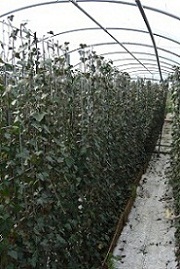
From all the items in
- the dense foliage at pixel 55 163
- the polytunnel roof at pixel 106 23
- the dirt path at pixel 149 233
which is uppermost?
the polytunnel roof at pixel 106 23

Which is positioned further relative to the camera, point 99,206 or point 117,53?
point 117,53

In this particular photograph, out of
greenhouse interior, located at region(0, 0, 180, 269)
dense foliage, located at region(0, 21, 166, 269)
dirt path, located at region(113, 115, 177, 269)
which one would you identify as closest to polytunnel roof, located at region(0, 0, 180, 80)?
greenhouse interior, located at region(0, 0, 180, 269)

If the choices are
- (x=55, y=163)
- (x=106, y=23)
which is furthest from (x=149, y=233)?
(x=106, y=23)

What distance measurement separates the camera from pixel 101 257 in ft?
13.1

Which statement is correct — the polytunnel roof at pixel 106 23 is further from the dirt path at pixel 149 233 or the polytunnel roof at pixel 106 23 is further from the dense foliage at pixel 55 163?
the dirt path at pixel 149 233

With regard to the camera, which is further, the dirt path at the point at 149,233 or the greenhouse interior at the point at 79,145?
the dirt path at the point at 149,233

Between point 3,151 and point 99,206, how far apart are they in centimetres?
203

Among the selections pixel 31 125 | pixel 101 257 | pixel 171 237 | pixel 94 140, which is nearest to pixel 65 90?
pixel 94 140

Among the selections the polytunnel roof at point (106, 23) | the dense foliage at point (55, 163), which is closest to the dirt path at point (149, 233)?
the dense foliage at point (55, 163)

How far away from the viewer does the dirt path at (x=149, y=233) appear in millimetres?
4195

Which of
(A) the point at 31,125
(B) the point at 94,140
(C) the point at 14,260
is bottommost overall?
(C) the point at 14,260

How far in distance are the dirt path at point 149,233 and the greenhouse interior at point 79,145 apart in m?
0.01

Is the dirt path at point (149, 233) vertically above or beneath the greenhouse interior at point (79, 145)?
beneath

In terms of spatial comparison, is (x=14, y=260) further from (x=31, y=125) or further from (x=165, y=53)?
(x=165, y=53)
